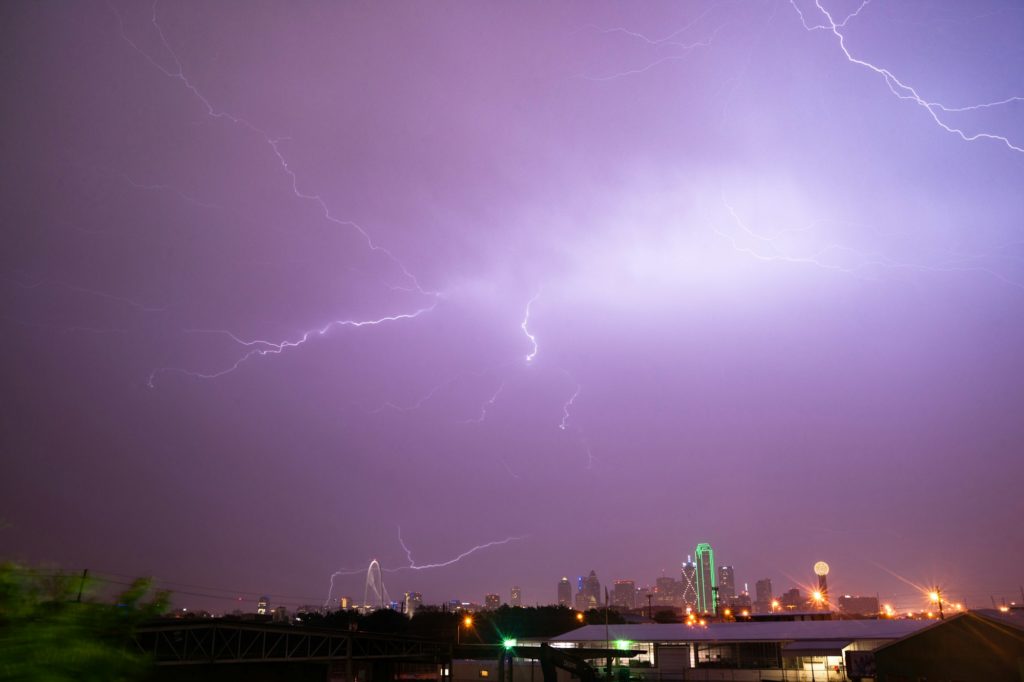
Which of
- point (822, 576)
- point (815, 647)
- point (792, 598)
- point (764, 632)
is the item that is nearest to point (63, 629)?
point (815, 647)

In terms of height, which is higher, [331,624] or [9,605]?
[9,605]

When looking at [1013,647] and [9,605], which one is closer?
[9,605]

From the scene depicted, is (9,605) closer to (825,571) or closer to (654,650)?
(654,650)

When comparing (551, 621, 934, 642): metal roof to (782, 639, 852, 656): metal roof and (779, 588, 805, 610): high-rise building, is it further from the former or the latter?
(779, 588, 805, 610): high-rise building

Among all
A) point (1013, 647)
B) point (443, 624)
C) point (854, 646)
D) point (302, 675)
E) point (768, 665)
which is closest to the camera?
point (1013, 647)

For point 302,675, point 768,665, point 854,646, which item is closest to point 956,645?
point 854,646

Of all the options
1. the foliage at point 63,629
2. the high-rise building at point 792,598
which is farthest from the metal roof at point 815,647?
the high-rise building at point 792,598

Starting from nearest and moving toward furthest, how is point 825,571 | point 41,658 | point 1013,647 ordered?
point 41,658
point 1013,647
point 825,571
